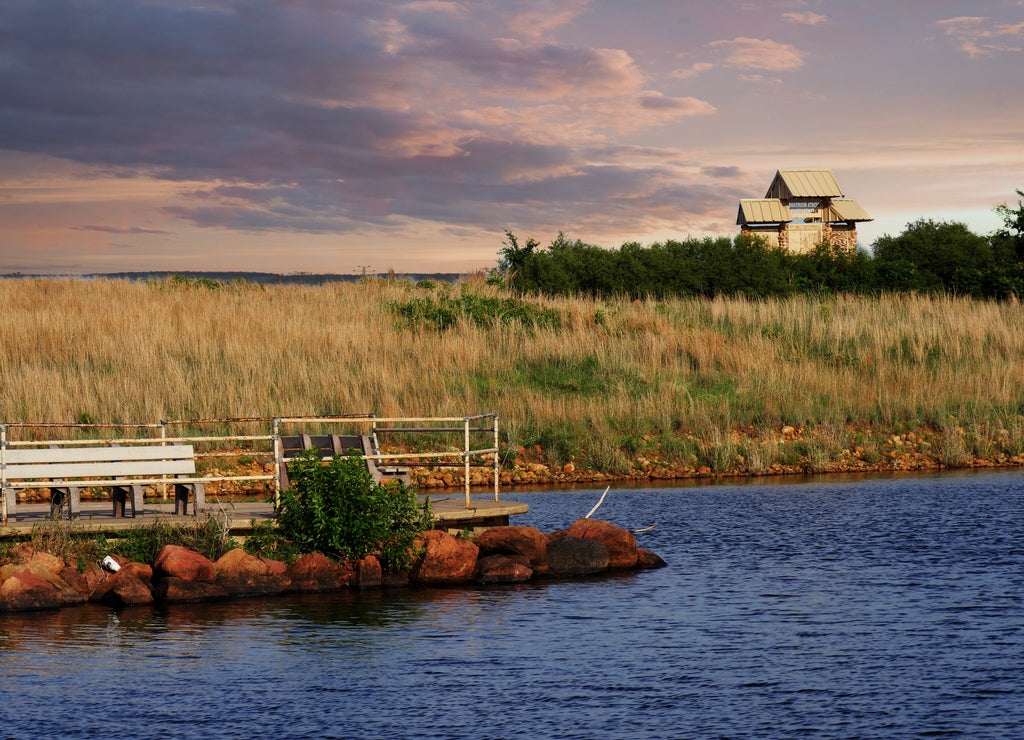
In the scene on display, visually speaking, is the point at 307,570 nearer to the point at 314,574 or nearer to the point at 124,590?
the point at 314,574

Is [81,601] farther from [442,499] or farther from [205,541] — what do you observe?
[442,499]

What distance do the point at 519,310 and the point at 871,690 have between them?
106 feet

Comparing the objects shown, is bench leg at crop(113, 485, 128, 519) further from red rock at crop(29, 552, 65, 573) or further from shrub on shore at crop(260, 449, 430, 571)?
shrub on shore at crop(260, 449, 430, 571)

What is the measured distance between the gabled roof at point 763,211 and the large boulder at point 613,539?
75443 millimetres

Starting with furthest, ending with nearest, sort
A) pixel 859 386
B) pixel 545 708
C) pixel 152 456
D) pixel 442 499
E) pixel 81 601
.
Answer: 1. pixel 859 386
2. pixel 442 499
3. pixel 152 456
4. pixel 81 601
5. pixel 545 708

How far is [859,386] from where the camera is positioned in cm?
3656

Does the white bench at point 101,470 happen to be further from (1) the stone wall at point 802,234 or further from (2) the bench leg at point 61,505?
(1) the stone wall at point 802,234

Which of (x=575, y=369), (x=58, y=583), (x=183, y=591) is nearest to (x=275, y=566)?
(x=183, y=591)

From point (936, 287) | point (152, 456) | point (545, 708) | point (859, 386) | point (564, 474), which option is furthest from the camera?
point (936, 287)

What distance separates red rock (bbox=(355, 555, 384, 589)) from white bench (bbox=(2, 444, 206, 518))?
2.65 metres

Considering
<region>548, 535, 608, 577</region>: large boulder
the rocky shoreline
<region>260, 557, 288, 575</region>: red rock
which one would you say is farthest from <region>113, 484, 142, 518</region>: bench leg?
<region>548, 535, 608, 577</region>: large boulder

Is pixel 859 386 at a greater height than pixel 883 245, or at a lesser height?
lesser

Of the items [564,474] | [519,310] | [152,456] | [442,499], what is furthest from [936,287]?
[152,456]

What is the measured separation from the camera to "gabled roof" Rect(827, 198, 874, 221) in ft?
313
